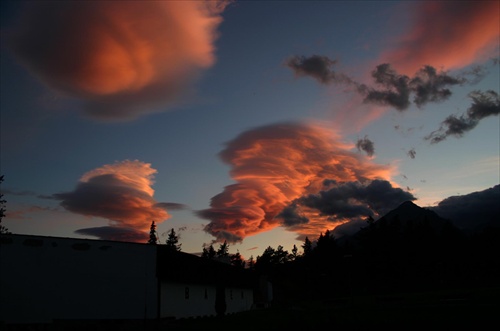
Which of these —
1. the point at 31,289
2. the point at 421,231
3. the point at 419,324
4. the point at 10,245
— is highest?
the point at 421,231

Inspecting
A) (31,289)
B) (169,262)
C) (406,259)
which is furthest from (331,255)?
(31,289)

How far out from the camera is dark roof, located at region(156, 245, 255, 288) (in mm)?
34656

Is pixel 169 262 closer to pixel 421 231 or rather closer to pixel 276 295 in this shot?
pixel 421 231

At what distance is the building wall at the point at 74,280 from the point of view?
102 feet

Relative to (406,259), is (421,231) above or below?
above

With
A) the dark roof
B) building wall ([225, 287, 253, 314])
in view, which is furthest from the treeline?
the dark roof

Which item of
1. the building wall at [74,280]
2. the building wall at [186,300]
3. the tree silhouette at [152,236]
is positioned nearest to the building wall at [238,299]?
the building wall at [186,300]

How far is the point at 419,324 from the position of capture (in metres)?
19.8

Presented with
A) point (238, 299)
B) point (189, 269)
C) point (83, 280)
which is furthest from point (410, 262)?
point (83, 280)

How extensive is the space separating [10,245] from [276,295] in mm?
84249

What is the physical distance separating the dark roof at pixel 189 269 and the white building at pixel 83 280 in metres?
0.09

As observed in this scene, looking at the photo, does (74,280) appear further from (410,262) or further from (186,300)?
(410,262)

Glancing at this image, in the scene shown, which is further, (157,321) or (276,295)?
(276,295)

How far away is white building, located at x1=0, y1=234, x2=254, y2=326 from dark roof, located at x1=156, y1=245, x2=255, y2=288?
93mm
